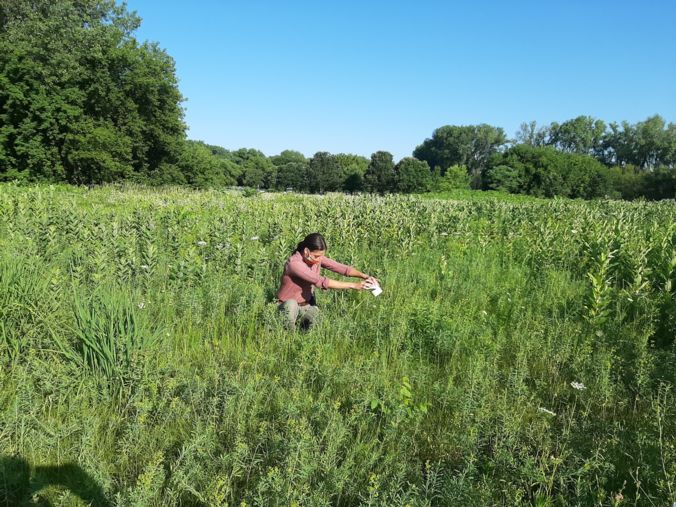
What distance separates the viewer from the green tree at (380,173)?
92500 mm

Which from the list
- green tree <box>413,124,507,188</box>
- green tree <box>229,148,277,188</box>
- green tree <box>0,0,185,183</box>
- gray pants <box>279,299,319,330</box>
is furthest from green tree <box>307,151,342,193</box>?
gray pants <box>279,299,319,330</box>

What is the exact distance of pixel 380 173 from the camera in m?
93.4

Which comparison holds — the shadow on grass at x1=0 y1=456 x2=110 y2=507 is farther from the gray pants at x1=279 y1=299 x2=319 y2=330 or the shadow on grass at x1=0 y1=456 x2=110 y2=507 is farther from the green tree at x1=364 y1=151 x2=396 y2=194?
the green tree at x1=364 y1=151 x2=396 y2=194

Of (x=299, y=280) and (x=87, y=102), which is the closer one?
(x=299, y=280)

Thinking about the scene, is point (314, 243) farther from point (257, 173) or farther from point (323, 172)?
point (257, 173)

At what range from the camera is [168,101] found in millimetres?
42062

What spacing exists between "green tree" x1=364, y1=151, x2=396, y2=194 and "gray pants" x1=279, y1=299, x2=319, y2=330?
87.7m

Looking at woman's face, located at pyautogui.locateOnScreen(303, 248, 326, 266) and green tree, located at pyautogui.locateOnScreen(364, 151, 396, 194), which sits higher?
green tree, located at pyautogui.locateOnScreen(364, 151, 396, 194)

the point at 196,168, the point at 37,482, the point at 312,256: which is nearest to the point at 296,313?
the point at 312,256

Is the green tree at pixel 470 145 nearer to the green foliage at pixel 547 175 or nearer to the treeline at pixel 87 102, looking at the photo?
the green foliage at pixel 547 175

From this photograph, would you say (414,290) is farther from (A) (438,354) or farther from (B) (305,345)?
(B) (305,345)

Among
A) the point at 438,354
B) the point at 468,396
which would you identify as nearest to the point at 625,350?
the point at 438,354

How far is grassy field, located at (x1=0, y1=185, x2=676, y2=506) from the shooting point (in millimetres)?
2645

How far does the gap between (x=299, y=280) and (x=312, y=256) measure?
1.10 ft
